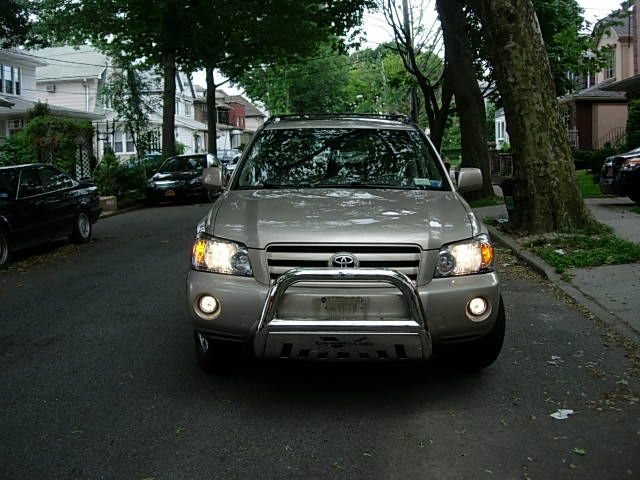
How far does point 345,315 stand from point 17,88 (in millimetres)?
36567

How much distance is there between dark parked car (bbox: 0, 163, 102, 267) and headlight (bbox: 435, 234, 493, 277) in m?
8.23

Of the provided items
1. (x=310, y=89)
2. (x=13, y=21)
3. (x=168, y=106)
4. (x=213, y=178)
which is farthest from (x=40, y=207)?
(x=310, y=89)

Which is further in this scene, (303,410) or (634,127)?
(634,127)

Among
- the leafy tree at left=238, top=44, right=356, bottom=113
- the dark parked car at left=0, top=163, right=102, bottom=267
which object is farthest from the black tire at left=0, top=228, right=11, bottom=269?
the leafy tree at left=238, top=44, right=356, bottom=113

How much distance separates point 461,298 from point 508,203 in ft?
25.5

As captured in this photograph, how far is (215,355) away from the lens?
495 cm

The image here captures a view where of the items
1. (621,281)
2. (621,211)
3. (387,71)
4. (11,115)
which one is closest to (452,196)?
(621,281)

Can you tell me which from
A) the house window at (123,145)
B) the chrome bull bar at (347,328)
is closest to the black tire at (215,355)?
the chrome bull bar at (347,328)

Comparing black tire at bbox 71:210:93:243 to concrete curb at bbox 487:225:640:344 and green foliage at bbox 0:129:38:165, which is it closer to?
green foliage at bbox 0:129:38:165

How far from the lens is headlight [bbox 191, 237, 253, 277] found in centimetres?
441

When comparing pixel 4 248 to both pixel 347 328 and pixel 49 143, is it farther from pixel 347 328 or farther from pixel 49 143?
pixel 49 143

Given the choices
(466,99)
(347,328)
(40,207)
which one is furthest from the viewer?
(466,99)

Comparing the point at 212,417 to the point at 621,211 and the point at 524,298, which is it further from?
the point at 621,211

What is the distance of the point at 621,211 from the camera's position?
13977 millimetres
